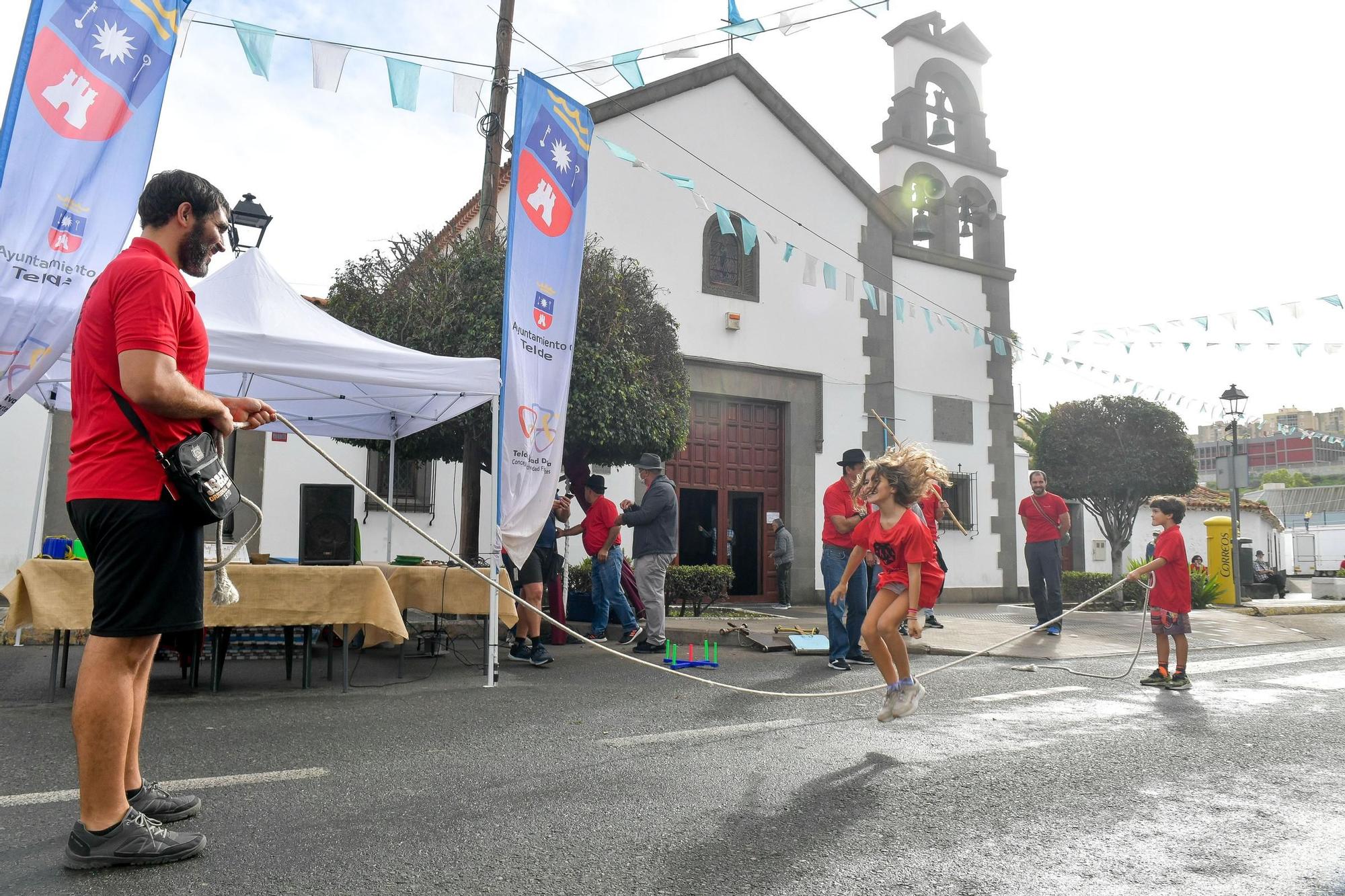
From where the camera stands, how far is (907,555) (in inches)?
224

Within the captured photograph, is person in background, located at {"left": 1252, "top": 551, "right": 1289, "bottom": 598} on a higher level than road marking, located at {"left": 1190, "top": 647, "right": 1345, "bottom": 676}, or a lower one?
higher

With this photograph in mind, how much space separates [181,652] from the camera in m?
6.86

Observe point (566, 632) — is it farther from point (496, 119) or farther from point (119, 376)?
point (496, 119)

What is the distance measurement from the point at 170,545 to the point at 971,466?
18.6 metres

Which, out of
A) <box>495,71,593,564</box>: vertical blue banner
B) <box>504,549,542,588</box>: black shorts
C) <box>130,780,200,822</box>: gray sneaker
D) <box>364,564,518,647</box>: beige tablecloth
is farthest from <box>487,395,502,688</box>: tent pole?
<box>130,780,200,822</box>: gray sneaker

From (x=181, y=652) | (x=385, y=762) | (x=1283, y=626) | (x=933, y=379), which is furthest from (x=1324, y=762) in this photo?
(x=933, y=379)

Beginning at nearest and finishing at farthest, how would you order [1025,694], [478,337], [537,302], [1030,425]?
[1025,694]
[537,302]
[478,337]
[1030,425]

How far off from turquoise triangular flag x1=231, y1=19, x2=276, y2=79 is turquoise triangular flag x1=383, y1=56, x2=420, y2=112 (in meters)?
0.95

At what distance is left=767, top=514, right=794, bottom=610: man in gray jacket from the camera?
56.1 ft

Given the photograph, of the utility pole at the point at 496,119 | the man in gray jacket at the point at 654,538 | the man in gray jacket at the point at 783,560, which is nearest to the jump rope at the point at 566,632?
the man in gray jacket at the point at 654,538

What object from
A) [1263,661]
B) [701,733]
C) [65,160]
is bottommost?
[1263,661]

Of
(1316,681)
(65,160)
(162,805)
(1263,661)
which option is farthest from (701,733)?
(1263,661)

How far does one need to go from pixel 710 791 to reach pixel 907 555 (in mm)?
2264

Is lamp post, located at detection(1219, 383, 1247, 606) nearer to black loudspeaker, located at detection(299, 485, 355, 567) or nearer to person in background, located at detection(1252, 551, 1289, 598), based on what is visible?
person in background, located at detection(1252, 551, 1289, 598)
